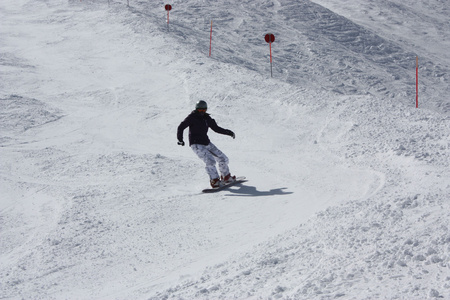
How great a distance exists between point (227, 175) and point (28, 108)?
331 inches

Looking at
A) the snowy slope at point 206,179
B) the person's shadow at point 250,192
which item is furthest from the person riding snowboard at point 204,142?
the snowy slope at point 206,179

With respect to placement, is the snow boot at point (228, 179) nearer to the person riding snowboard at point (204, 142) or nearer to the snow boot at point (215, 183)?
the person riding snowboard at point (204, 142)

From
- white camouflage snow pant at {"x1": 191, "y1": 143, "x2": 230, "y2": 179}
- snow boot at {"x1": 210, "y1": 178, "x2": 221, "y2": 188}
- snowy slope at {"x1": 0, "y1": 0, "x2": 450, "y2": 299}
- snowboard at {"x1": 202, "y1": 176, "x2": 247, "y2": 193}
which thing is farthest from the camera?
white camouflage snow pant at {"x1": 191, "y1": 143, "x2": 230, "y2": 179}

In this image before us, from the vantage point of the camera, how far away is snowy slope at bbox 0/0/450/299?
4855mm

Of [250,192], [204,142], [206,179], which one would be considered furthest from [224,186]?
[204,142]

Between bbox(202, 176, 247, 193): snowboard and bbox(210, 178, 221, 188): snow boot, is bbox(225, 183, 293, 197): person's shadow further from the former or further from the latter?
bbox(210, 178, 221, 188): snow boot

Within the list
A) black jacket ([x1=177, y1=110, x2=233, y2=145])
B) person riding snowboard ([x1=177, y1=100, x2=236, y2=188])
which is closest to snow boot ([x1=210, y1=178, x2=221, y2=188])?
person riding snowboard ([x1=177, y1=100, x2=236, y2=188])

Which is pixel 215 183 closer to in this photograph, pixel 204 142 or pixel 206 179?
pixel 206 179

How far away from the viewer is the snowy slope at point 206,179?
486 cm

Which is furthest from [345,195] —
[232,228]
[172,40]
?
[172,40]

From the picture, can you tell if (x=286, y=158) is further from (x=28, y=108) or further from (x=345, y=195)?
(x=28, y=108)

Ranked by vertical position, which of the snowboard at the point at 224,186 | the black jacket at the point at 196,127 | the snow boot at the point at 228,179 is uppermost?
the black jacket at the point at 196,127

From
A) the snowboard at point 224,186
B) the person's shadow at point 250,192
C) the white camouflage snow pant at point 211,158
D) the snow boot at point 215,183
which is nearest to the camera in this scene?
the person's shadow at point 250,192

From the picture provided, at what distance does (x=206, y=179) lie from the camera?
9344 millimetres
